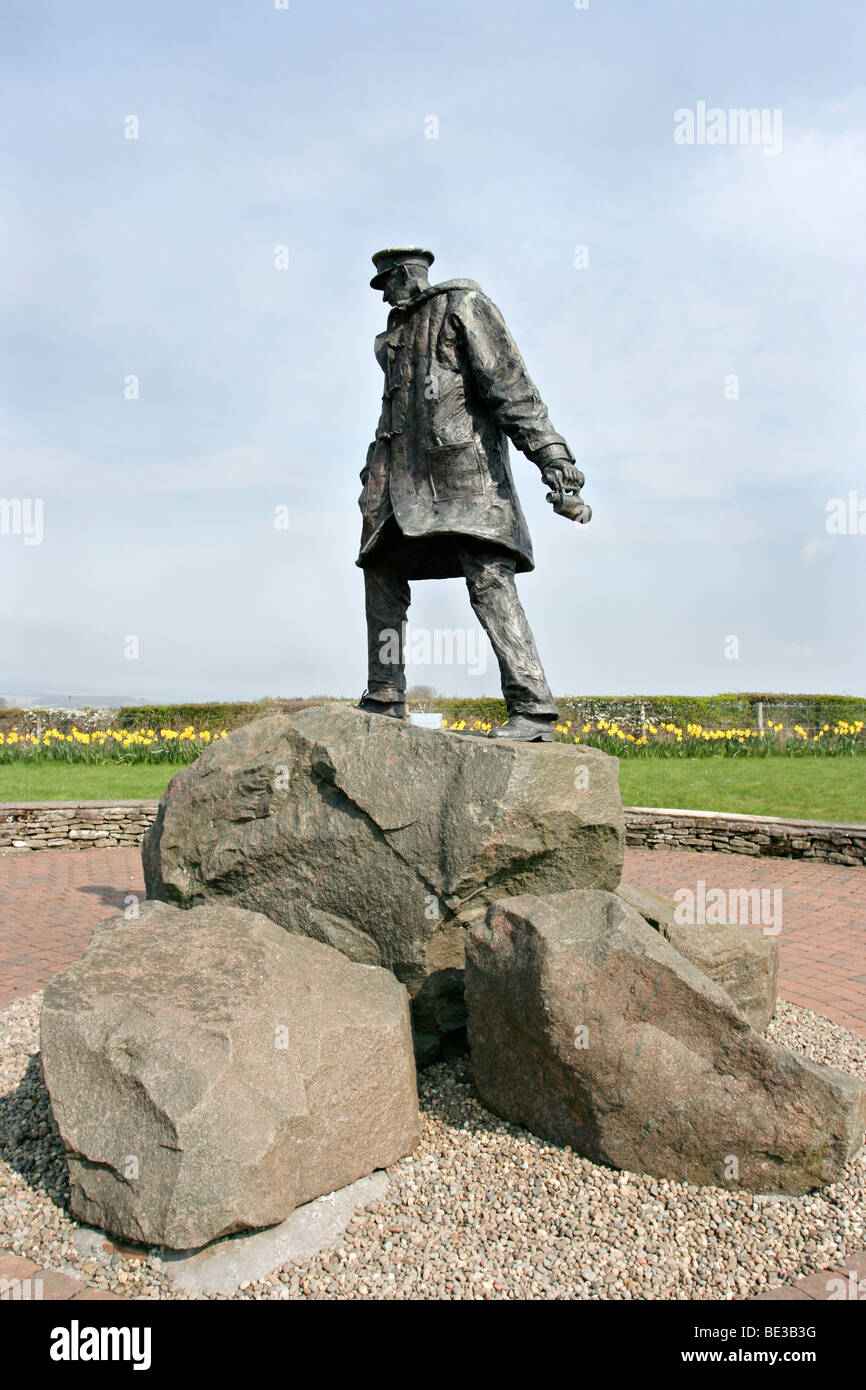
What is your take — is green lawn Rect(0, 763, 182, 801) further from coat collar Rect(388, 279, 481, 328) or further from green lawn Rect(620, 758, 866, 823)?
coat collar Rect(388, 279, 481, 328)

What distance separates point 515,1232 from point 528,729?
7.05 ft

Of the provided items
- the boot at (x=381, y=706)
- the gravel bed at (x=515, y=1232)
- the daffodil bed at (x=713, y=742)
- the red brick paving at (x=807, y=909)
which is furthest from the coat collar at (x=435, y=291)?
the daffodil bed at (x=713, y=742)

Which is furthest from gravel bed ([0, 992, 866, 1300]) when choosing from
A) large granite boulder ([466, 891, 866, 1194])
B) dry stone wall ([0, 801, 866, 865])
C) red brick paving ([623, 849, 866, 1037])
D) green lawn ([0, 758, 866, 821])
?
green lawn ([0, 758, 866, 821])

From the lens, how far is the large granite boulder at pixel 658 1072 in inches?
118

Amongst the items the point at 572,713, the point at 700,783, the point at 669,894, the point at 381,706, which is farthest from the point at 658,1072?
the point at 572,713

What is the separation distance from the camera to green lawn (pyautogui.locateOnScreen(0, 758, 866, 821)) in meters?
10.8

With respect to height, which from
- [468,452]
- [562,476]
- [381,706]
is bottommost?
[381,706]

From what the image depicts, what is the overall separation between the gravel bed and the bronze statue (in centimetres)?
185

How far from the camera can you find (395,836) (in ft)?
12.6

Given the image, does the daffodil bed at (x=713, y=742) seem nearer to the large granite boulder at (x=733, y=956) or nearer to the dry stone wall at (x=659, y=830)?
the dry stone wall at (x=659, y=830)

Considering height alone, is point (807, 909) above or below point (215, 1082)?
below

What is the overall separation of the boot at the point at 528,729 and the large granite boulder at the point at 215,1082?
1.40 metres

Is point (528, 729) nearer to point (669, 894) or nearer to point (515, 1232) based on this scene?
point (515, 1232)

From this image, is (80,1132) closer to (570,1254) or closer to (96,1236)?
(96,1236)
